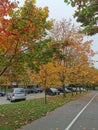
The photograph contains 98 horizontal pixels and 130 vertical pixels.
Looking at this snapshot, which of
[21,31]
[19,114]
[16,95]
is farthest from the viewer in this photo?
[16,95]

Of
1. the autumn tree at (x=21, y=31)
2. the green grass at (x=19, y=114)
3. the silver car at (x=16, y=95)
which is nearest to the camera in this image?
the green grass at (x=19, y=114)

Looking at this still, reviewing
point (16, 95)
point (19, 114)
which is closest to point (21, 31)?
point (19, 114)

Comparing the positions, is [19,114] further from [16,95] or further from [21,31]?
[16,95]

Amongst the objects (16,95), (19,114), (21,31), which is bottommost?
(19,114)

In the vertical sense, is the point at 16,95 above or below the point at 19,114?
above

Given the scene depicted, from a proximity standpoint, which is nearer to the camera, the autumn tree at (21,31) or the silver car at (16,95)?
the autumn tree at (21,31)

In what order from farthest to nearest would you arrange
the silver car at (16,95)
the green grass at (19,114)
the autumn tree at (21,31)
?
1. the silver car at (16,95)
2. the autumn tree at (21,31)
3. the green grass at (19,114)

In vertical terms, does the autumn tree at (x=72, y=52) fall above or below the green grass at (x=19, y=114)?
above

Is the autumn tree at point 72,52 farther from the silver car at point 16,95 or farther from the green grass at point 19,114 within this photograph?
the green grass at point 19,114

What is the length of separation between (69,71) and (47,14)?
27.2 metres

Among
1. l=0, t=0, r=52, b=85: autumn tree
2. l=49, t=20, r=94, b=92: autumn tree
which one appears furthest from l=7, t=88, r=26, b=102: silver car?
l=0, t=0, r=52, b=85: autumn tree

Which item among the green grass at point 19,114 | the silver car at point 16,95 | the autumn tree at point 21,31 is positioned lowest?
the green grass at point 19,114

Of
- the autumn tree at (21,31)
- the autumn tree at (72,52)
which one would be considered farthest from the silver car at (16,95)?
the autumn tree at (21,31)

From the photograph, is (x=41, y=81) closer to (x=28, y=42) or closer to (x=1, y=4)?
(x=28, y=42)
